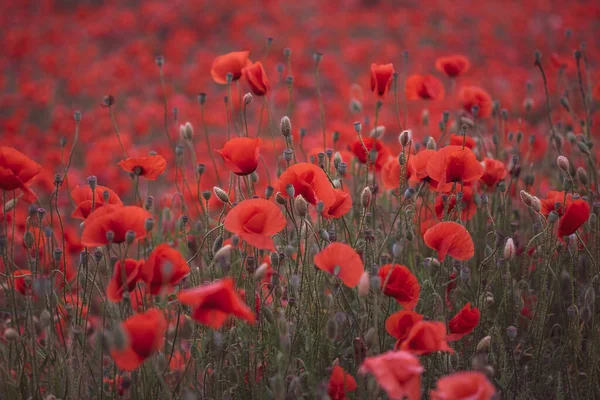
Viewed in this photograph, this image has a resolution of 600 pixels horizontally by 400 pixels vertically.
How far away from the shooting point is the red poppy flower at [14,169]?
1409 millimetres

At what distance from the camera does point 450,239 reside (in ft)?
4.63

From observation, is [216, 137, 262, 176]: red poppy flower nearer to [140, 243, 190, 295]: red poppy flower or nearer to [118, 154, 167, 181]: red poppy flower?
[118, 154, 167, 181]: red poppy flower

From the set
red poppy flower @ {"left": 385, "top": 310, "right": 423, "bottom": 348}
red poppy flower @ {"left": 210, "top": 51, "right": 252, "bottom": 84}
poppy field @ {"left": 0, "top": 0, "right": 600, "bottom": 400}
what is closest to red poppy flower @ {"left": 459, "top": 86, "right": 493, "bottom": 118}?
poppy field @ {"left": 0, "top": 0, "right": 600, "bottom": 400}

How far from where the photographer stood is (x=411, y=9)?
8062 millimetres

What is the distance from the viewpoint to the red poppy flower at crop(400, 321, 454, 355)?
114cm

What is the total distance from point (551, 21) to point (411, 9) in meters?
1.86

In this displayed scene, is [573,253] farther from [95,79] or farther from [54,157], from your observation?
[95,79]

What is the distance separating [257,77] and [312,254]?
1.84 ft

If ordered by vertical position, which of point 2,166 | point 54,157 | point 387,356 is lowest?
point 54,157

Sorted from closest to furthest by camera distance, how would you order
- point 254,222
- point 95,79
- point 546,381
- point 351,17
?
point 254,222 → point 546,381 → point 95,79 → point 351,17

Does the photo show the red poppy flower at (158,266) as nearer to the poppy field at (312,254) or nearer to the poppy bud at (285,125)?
the poppy field at (312,254)

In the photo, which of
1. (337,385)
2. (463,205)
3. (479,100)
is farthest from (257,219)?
(479,100)

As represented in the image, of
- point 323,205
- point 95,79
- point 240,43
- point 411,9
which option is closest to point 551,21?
point 411,9

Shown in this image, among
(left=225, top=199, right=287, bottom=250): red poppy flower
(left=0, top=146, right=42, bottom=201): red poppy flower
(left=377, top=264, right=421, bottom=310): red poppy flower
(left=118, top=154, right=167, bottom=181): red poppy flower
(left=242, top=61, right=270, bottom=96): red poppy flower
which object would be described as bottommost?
(left=377, top=264, right=421, bottom=310): red poppy flower
